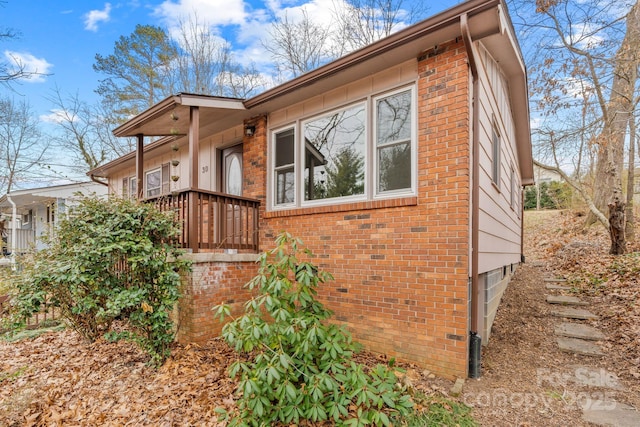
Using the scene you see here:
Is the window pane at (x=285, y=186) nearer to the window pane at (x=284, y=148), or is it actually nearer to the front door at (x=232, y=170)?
the window pane at (x=284, y=148)

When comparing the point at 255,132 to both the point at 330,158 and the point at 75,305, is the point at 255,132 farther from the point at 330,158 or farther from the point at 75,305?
the point at 75,305

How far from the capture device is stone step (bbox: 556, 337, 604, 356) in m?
4.15

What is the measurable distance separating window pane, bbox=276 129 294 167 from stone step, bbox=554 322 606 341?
192 inches

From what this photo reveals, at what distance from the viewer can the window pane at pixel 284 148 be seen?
5585 millimetres

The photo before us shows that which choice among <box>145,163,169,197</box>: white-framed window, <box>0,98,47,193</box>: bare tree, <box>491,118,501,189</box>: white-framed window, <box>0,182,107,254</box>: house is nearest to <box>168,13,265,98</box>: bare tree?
<box>0,182,107,254</box>: house

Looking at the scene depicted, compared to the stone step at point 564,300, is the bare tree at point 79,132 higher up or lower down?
higher up

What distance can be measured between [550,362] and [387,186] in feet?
9.61

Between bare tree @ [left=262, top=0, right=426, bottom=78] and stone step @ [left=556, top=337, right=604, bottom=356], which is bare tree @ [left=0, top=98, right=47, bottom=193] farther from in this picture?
stone step @ [left=556, top=337, right=604, bottom=356]

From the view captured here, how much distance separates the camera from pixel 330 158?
4992mm

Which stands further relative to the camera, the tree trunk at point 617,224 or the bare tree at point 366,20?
the bare tree at point 366,20

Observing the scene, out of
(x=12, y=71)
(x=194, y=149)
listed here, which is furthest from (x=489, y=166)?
(x=12, y=71)

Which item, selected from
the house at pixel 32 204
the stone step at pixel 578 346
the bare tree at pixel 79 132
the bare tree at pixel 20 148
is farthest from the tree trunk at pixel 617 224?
the bare tree at pixel 20 148

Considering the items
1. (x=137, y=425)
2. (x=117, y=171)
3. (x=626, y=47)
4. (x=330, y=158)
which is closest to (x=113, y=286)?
(x=137, y=425)

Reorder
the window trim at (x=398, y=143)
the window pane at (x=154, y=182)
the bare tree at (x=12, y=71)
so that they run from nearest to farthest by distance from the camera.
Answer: the window trim at (x=398, y=143) → the bare tree at (x=12, y=71) → the window pane at (x=154, y=182)
